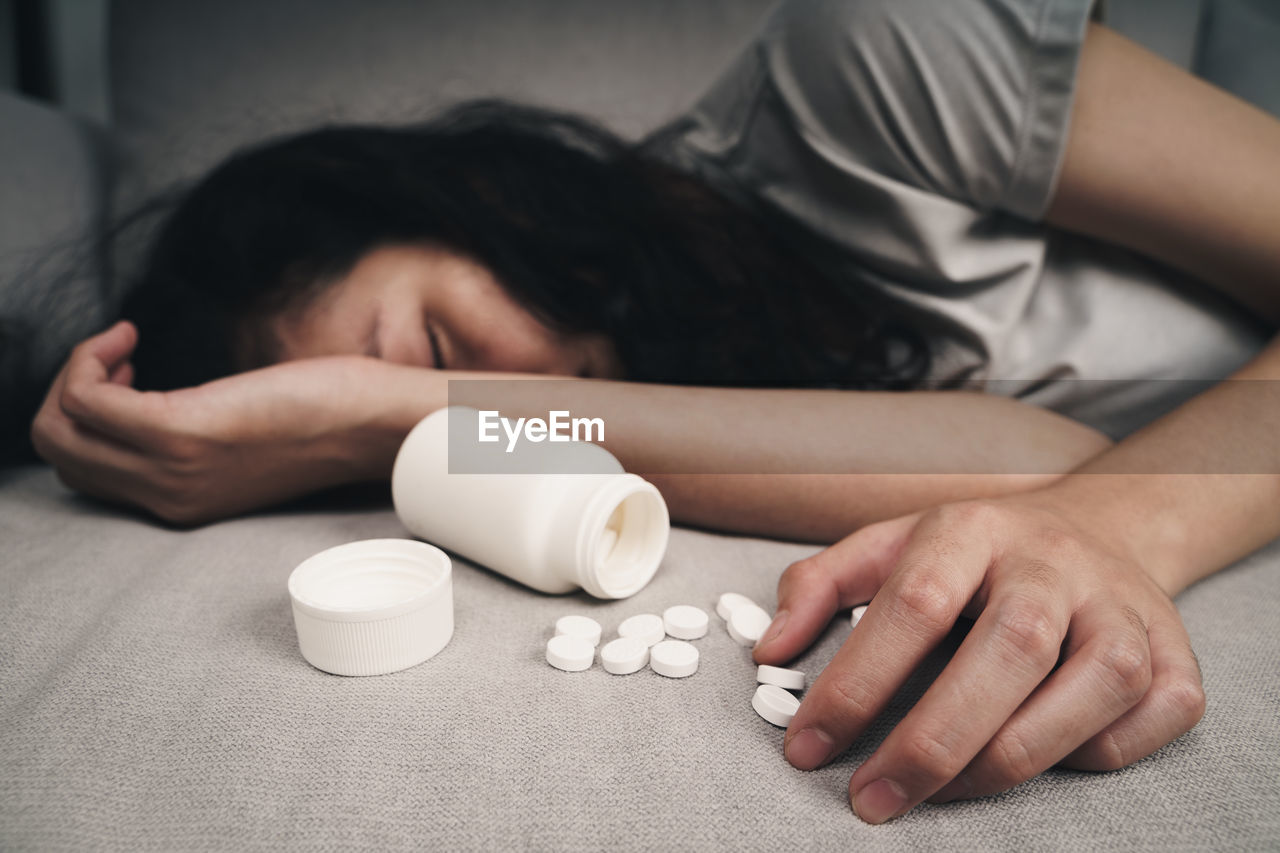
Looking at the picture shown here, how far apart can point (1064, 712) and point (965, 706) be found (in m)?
0.07

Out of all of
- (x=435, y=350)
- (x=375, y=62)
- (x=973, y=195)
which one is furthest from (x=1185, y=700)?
(x=375, y=62)

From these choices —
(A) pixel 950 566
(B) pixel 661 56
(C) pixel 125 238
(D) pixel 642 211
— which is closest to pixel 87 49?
(C) pixel 125 238

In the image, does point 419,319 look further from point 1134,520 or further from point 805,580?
point 1134,520

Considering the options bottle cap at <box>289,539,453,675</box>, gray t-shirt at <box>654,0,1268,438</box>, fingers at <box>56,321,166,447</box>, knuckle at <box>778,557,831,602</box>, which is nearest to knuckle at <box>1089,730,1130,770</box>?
knuckle at <box>778,557,831,602</box>

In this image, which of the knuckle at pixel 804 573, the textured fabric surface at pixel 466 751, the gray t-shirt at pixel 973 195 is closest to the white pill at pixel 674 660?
the textured fabric surface at pixel 466 751

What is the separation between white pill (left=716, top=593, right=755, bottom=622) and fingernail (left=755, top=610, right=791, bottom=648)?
5cm

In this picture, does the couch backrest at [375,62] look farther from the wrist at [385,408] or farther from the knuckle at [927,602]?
the knuckle at [927,602]

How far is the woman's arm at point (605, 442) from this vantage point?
79 cm

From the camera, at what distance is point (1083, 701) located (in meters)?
0.45

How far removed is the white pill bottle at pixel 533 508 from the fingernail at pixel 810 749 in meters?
0.23

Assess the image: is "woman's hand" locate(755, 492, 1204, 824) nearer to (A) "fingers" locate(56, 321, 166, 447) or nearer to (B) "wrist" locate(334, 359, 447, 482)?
(B) "wrist" locate(334, 359, 447, 482)

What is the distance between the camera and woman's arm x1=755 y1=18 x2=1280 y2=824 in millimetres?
445

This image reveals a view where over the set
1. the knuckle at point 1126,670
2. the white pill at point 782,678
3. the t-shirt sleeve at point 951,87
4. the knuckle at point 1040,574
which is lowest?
the white pill at point 782,678

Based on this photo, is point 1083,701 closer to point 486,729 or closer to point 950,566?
point 950,566
